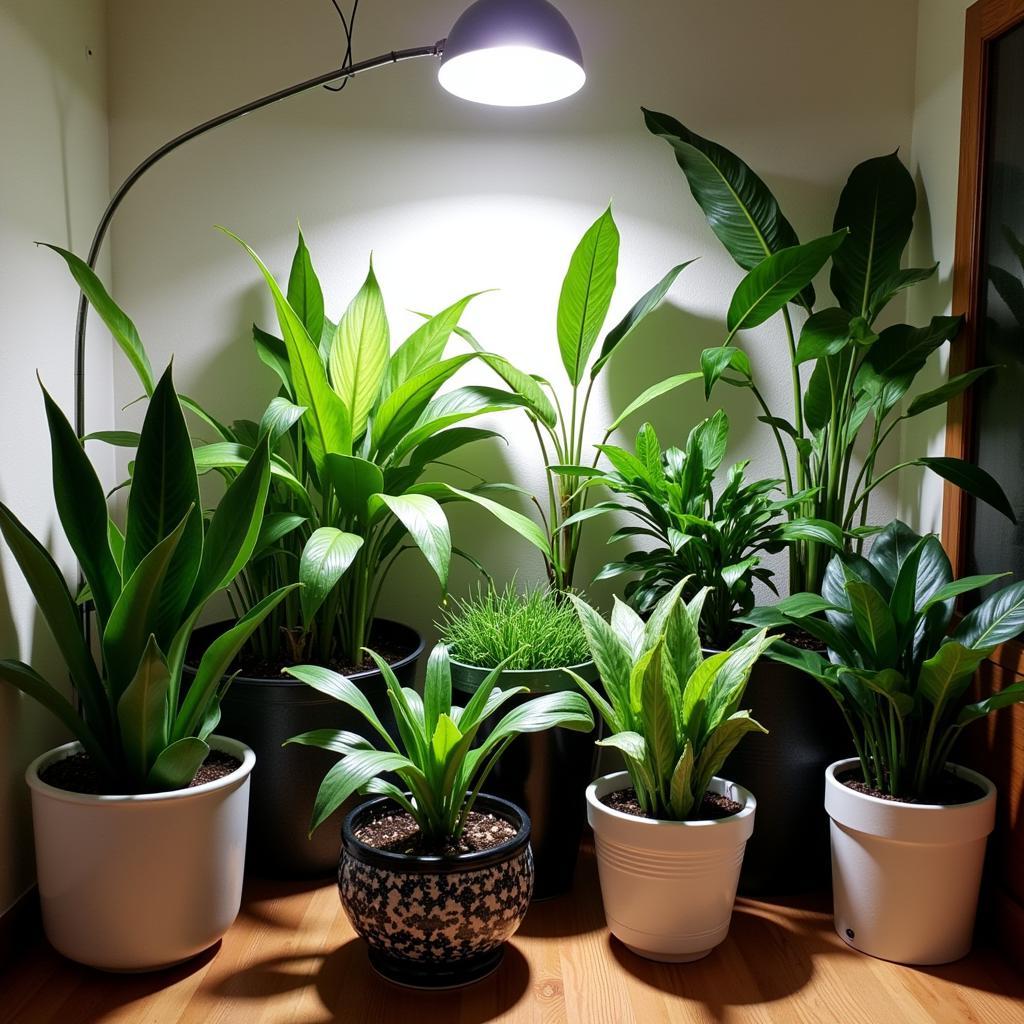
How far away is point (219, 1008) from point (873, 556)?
4.55ft

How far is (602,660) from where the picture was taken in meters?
1.88

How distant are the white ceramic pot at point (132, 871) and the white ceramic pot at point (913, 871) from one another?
1.09 meters

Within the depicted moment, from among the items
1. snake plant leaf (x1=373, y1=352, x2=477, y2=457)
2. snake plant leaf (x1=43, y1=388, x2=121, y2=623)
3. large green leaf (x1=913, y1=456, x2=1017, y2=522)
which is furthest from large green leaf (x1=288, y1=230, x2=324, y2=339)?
large green leaf (x1=913, y1=456, x2=1017, y2=522)

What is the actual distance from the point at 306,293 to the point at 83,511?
2.29 ft

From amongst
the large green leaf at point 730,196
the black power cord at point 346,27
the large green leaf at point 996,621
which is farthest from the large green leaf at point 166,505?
the large green leaf at point 996,621

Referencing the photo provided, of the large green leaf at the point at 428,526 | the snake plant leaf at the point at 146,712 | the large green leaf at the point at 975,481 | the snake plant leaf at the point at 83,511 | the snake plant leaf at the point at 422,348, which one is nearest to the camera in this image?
the snake plant leaf at the point at 146,712

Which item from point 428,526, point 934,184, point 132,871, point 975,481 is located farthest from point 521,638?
point 934,184

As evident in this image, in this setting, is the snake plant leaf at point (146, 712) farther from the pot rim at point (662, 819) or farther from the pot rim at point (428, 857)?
the pot rim at point (662, 819)

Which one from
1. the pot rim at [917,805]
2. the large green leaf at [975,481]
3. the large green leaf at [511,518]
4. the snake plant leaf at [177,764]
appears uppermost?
the large green leaf at [975,481]

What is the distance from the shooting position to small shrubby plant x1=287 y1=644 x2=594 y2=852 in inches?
66.4

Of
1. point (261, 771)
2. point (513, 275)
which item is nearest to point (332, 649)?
point (261, 771)

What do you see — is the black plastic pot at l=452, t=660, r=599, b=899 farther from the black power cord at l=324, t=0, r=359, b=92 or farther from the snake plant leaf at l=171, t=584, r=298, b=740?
the black power cord at l=324, t=0, r=359, b=92

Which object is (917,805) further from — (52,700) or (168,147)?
(168,147)

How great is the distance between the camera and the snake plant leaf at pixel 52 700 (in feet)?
5.53
